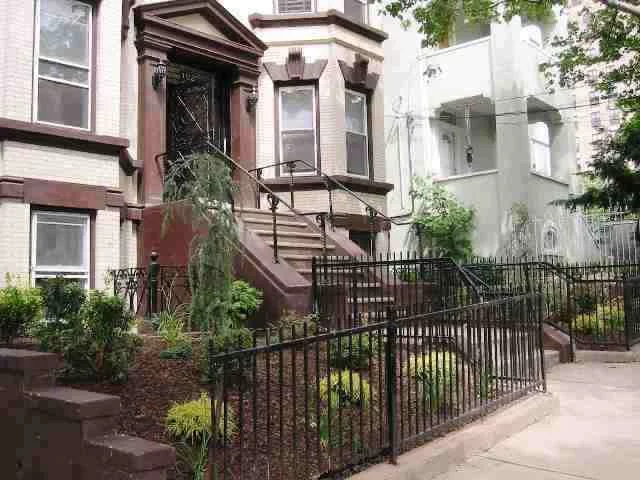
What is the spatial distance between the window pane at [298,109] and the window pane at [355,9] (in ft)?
8.25

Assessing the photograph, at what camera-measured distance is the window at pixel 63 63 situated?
904 cm

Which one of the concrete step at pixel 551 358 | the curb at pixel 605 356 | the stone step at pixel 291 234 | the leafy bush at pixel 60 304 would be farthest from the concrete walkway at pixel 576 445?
the stone step at pixel 291 234

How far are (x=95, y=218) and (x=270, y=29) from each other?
6.86 metres

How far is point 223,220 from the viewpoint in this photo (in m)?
4.88

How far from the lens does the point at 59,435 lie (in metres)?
3.72

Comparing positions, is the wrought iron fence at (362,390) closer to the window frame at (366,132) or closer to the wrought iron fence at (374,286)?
the wrought iron fence at (374,286)

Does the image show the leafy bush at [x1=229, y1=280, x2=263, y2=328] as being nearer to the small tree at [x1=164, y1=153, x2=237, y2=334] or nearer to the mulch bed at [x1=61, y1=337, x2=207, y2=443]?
the mulch bed at [x1=61, y1=337, x2=207, y2=443]

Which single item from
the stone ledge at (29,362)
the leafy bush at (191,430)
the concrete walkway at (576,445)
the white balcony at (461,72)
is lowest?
the concrete walkway at (576,445)

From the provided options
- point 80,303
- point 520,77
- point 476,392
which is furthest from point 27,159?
point 520,77

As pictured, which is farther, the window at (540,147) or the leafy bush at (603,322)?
the window at (540,147)

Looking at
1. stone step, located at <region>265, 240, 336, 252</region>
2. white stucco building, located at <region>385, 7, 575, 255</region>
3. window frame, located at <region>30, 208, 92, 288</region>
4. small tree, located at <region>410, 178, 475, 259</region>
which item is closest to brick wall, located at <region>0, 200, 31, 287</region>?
window frame, located at <region>30, 208, 92, 288</region>

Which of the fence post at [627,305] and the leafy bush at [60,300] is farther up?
the leafy bush at [60,300]

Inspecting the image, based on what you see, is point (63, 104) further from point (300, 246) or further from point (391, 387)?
point (391, 387)

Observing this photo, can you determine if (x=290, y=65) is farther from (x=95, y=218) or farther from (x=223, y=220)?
(x=223, y=220)
